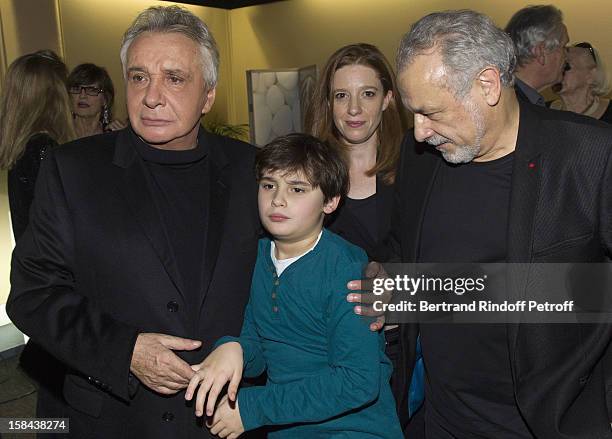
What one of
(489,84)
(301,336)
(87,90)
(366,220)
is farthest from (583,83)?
(301,336)

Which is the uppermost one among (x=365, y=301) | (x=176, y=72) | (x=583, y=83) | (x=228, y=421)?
(x=176, y=72)

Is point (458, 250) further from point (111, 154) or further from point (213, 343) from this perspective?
point (111, 154)

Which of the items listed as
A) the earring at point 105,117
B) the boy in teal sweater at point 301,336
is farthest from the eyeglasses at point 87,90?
the boy in teal sweater at point 301,336

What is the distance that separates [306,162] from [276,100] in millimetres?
4454

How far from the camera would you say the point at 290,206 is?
1802 millimetres

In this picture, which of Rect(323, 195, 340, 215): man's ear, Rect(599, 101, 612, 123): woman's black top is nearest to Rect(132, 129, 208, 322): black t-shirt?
Rect(323, 195, 340, 215): man's ear

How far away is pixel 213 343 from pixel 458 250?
0.81m

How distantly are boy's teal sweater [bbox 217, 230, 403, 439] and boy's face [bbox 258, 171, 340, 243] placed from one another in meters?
0.08

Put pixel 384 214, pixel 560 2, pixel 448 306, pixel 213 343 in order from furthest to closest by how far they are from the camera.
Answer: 1. pixel 560 2
2. pixel 384 214
3. pixel 448 306
4. pixel 213 343

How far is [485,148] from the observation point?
6.06 ft

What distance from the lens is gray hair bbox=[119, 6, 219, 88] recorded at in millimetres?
1861

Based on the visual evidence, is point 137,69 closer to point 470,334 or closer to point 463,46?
point 463,46

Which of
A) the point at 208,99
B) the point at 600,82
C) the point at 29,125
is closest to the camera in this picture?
the point at 208,99

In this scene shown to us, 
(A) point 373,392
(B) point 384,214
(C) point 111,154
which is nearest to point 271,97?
(B) point 384,214
